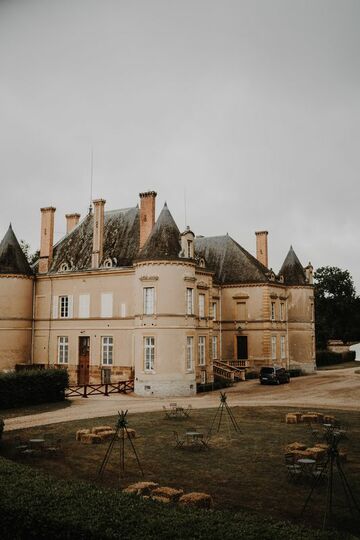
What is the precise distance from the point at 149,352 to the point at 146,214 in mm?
8548

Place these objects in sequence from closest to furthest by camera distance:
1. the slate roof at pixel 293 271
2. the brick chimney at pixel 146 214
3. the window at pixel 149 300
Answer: the window at pixel 149 300 < the brick chimney at pixel 146 214 < the slate roof at pixel 293 271

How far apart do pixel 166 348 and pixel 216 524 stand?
2160 centimetres

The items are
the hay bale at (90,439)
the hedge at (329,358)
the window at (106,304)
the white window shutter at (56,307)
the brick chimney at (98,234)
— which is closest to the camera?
the hay bale at (90,439)

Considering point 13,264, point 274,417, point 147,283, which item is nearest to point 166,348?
point 147,283

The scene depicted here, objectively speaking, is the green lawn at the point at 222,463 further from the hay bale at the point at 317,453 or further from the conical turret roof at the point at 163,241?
the conical turret roof at the point at 163,241

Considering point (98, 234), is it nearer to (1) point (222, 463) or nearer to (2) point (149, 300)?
(2) point (149, 300)

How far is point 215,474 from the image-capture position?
39.5 feet

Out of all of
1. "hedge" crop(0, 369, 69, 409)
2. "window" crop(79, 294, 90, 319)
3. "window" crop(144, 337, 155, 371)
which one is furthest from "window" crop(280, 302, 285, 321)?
"hedge" crop(0, 369, 69, 409)

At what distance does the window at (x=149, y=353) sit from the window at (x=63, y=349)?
7.47 metres

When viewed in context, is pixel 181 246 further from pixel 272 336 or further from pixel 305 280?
pixel 305 280

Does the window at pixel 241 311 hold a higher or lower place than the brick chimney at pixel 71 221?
lower

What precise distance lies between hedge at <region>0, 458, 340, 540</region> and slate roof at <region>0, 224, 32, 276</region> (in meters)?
27.2

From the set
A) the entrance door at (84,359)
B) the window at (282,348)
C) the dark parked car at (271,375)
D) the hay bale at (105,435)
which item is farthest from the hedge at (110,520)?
the window at (282,348)

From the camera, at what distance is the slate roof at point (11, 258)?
33.6 metres
